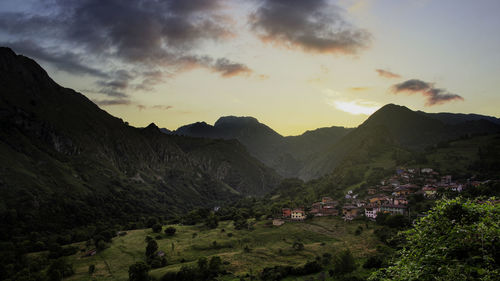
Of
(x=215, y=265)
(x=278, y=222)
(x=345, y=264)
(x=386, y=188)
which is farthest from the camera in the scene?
(x=386, y=188)

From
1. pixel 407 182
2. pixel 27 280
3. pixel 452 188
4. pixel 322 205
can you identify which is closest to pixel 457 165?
pixel 407 182

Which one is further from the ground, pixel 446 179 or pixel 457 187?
pixel 446 179

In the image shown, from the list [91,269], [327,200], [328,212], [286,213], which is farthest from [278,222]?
[91,269]

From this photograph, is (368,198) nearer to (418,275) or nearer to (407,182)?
(407,182)

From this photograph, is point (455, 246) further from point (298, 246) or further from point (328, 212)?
point (328, 212)

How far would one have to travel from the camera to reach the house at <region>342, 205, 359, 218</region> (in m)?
121

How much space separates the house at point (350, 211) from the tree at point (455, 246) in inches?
4370

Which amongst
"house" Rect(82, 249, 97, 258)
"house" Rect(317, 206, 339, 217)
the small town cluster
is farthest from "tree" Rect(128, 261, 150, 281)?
"house" Rect(317, 206, 339, 217)

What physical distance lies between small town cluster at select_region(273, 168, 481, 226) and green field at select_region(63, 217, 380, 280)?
789 cm

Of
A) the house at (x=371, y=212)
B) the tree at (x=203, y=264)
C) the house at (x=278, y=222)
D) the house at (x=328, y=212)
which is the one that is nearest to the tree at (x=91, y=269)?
the tree at (x=203, y=264)

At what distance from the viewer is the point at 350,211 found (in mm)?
123438

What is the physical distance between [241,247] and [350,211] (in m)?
48.8

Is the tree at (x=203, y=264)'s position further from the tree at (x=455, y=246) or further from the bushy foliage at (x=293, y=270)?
the tree at (x=455, y=246)

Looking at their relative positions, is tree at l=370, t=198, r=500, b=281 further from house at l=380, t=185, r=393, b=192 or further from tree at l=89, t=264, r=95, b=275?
house at l=380, t=185, r=393, b=192
